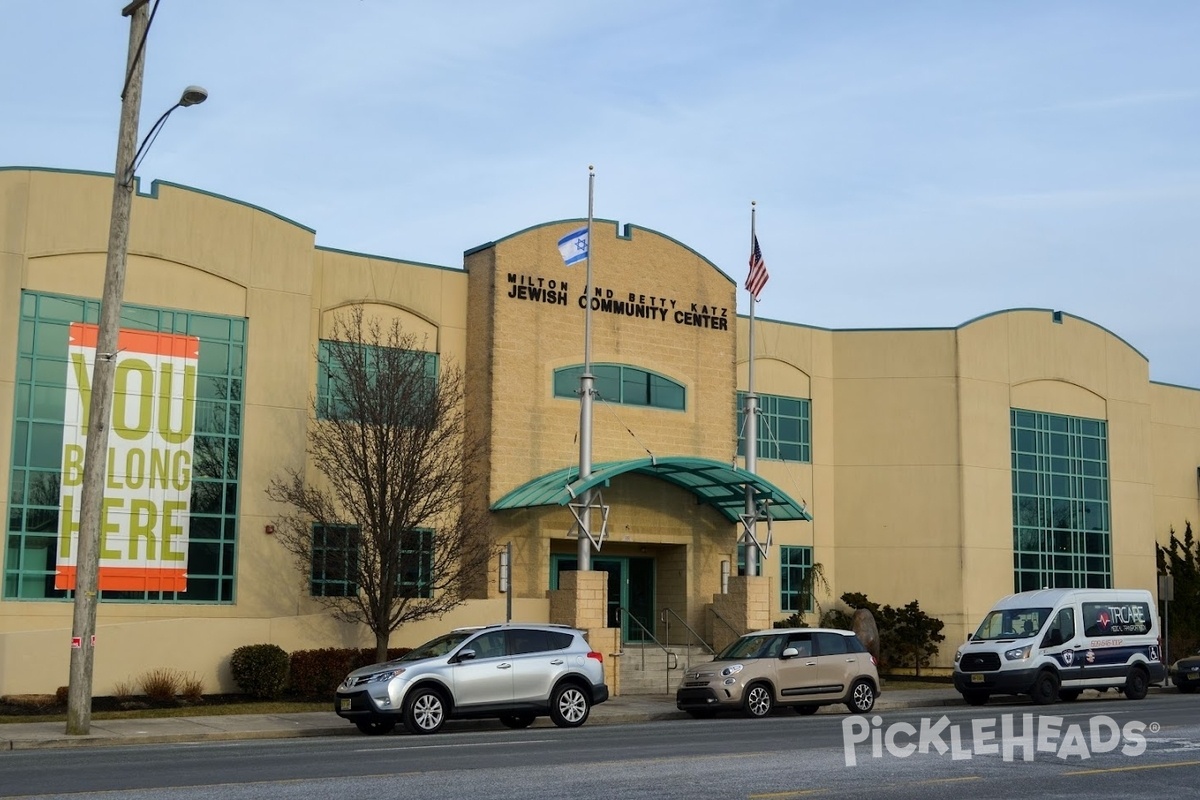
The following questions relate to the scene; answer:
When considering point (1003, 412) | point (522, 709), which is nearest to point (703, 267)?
point (1003, 412)

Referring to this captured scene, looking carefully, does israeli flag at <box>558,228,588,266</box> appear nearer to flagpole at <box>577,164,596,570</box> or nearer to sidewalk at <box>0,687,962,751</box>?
flagpole at <box>577,164,596,570</box>

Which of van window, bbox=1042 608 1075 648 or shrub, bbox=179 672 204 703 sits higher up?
van window, bbox=1042 608 1075 648

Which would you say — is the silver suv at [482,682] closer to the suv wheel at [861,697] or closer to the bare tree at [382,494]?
the suv wheel at [861,697]

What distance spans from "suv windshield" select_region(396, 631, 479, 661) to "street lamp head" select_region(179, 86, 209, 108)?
8750 millimetres

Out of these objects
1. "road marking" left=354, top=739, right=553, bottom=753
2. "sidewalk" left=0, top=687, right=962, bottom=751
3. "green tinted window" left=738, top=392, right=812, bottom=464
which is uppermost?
"green tinted window" left=738, top=392, right=812, bottom=464

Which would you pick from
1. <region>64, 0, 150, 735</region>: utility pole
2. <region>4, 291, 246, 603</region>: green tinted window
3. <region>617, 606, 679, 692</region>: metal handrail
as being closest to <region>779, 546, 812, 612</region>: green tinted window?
<region>617, 606, 679, 692</region>: metal handrail

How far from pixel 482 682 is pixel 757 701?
564cm

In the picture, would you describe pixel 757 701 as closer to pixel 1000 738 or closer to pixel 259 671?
pixel 1000 738

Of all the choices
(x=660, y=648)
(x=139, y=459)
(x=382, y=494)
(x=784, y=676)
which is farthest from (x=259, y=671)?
(x=784, y=676)

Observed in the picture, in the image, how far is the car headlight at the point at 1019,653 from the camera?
88.9 ft

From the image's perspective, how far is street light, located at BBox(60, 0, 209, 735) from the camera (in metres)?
20.3

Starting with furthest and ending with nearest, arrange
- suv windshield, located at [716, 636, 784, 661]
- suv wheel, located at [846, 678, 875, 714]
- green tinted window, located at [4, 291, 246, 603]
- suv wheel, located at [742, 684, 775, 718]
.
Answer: green tinted window, located at [4, 291, 246, 603], suv wheel, located at [846, 678, 875, 714], suv windshield, located at [716, 636, 784, 661], suv wheel, located at [742, 684, 775, 718]

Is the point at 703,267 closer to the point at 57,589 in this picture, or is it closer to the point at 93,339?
the point at 93,339

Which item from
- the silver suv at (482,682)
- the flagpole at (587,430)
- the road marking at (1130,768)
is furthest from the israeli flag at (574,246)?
the road marking at (1130,768)
